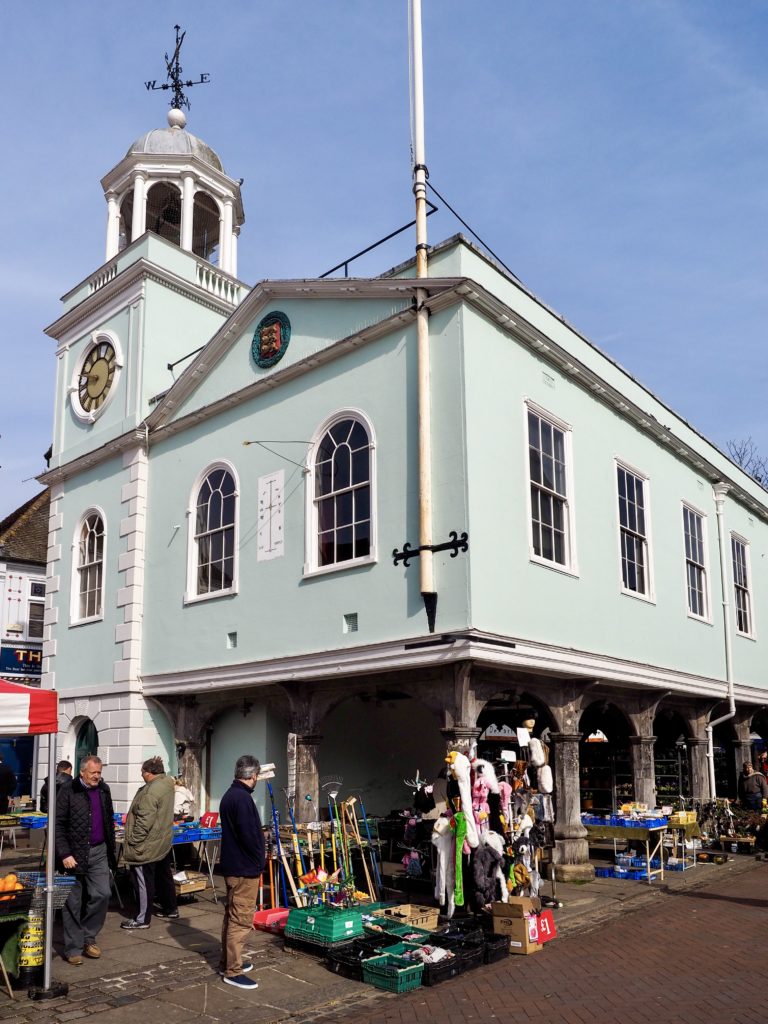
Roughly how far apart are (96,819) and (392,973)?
10.8 ft

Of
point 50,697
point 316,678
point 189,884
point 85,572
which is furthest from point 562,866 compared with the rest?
point 85,572

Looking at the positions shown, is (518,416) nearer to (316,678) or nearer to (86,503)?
(316,678)

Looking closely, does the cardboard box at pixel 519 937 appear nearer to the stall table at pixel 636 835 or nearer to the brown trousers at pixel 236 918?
the brown trousers at pixel 236 918

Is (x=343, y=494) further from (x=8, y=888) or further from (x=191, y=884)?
(x=8, y=888)

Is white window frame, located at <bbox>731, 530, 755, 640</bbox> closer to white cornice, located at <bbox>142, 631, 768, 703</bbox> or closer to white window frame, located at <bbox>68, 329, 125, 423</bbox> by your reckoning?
white cornice, located at <bbox>142, 631, 768, 703</bbox>

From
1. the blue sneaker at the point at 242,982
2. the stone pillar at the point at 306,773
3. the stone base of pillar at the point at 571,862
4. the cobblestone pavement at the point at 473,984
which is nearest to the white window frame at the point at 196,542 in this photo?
the stone pillar at the point at 306,773

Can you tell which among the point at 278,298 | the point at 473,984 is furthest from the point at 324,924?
the point at 278,298

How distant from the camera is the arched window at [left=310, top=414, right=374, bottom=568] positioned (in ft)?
42.6

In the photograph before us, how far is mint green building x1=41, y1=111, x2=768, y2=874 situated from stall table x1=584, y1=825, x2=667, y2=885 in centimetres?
44

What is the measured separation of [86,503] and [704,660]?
12122mm

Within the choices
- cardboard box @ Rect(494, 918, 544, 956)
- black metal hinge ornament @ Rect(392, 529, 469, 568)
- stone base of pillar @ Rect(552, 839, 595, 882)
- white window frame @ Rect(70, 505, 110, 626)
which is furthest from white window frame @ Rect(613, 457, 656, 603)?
white window frame @ Rect(70, 505, 110, 626)

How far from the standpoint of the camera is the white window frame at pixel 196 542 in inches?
587

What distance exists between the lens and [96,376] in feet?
62.2

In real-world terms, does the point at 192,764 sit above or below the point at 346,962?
above
